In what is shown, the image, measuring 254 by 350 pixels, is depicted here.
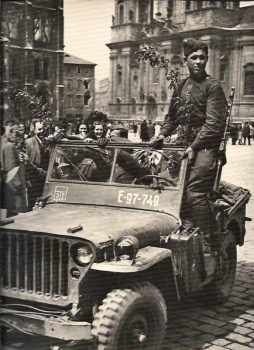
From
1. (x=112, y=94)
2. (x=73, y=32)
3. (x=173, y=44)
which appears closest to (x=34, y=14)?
(x=73, y=32)

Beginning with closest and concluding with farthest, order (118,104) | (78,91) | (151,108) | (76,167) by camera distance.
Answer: (76,167), (78,91), (151,108), (118,104)

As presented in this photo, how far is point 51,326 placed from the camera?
333cm

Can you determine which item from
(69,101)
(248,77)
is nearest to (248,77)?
(248,77)

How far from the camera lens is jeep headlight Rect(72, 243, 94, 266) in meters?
3.42

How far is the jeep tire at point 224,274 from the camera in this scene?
497cm

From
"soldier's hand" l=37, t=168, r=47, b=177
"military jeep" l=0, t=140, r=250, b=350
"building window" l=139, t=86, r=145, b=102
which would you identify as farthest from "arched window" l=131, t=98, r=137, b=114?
"military jeep" l=0, t=140, r=250, b=350

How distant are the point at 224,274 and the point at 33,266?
227cm

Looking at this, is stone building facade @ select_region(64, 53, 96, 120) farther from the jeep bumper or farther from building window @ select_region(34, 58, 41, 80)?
the jeep bumper

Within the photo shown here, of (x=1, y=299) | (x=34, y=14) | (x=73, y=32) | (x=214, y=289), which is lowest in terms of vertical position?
(x=214, y=289)

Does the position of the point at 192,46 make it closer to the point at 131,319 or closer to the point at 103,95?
the point at 131,319

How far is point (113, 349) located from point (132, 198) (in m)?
1.37

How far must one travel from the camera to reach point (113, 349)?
335 cm

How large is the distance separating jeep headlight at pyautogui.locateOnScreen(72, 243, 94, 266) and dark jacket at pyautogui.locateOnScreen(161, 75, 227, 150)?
1461 mm

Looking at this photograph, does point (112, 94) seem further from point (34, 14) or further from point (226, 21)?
point (34, 14)
